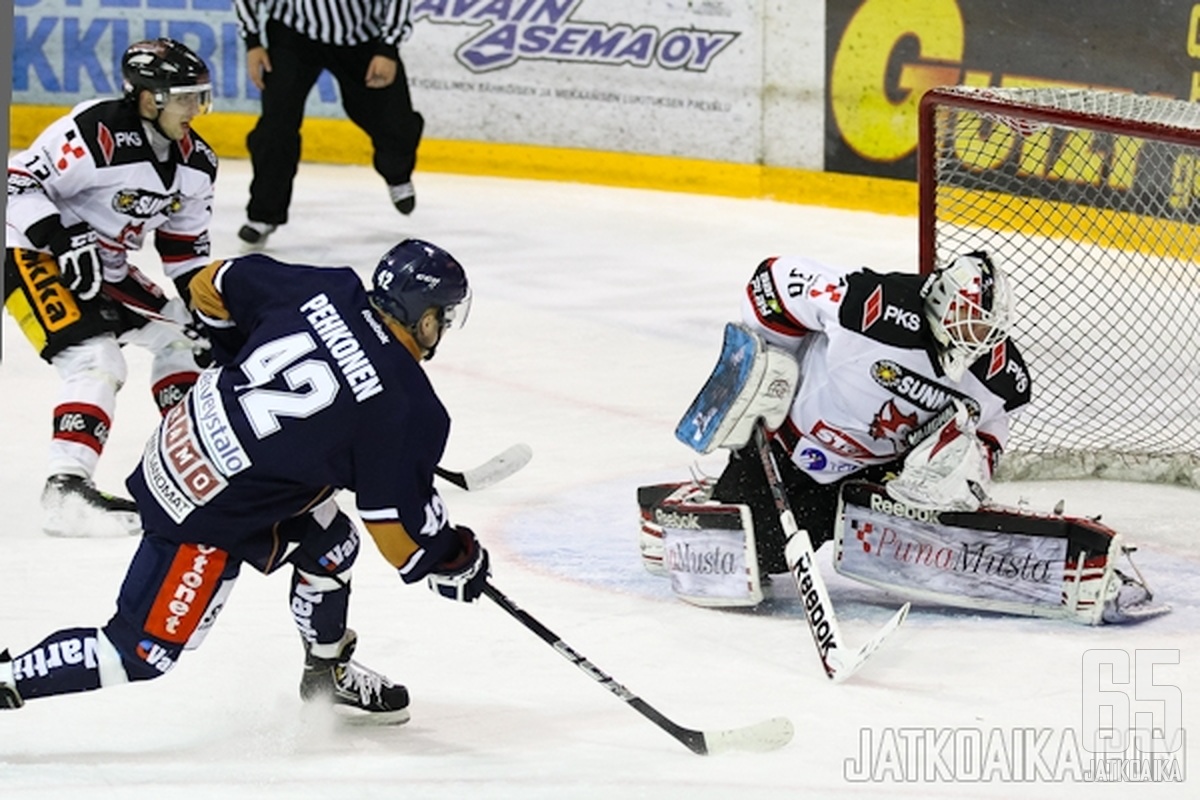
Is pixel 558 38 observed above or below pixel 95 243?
below

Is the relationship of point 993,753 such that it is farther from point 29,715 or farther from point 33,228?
point 33,228

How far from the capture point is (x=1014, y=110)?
15.4 feet

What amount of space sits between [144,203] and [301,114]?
2967 mm

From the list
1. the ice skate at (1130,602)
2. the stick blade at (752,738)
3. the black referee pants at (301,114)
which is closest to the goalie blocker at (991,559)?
the ice skate at (1130,602)

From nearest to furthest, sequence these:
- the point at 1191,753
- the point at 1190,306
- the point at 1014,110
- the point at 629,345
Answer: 1. the point at 1191,753
2. the point at 1014,110
3. the point at 1190,306
4. the point at 629,345

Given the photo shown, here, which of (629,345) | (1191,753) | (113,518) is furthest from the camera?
(629,345)

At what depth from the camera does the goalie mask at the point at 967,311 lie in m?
3.66

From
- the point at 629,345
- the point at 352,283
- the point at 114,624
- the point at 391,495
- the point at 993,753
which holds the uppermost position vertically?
the point at 352,283

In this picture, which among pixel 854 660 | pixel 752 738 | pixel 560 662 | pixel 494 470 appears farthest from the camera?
pixel 494 470

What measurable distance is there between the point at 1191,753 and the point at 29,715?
184 cm

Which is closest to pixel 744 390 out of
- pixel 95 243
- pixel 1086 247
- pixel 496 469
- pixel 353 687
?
pixel 353 687

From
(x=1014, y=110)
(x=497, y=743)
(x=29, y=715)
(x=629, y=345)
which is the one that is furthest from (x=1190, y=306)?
(x=29, y=715)

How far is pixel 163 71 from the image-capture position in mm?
4441

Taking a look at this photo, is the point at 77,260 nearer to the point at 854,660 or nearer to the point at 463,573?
the point at 463,573
